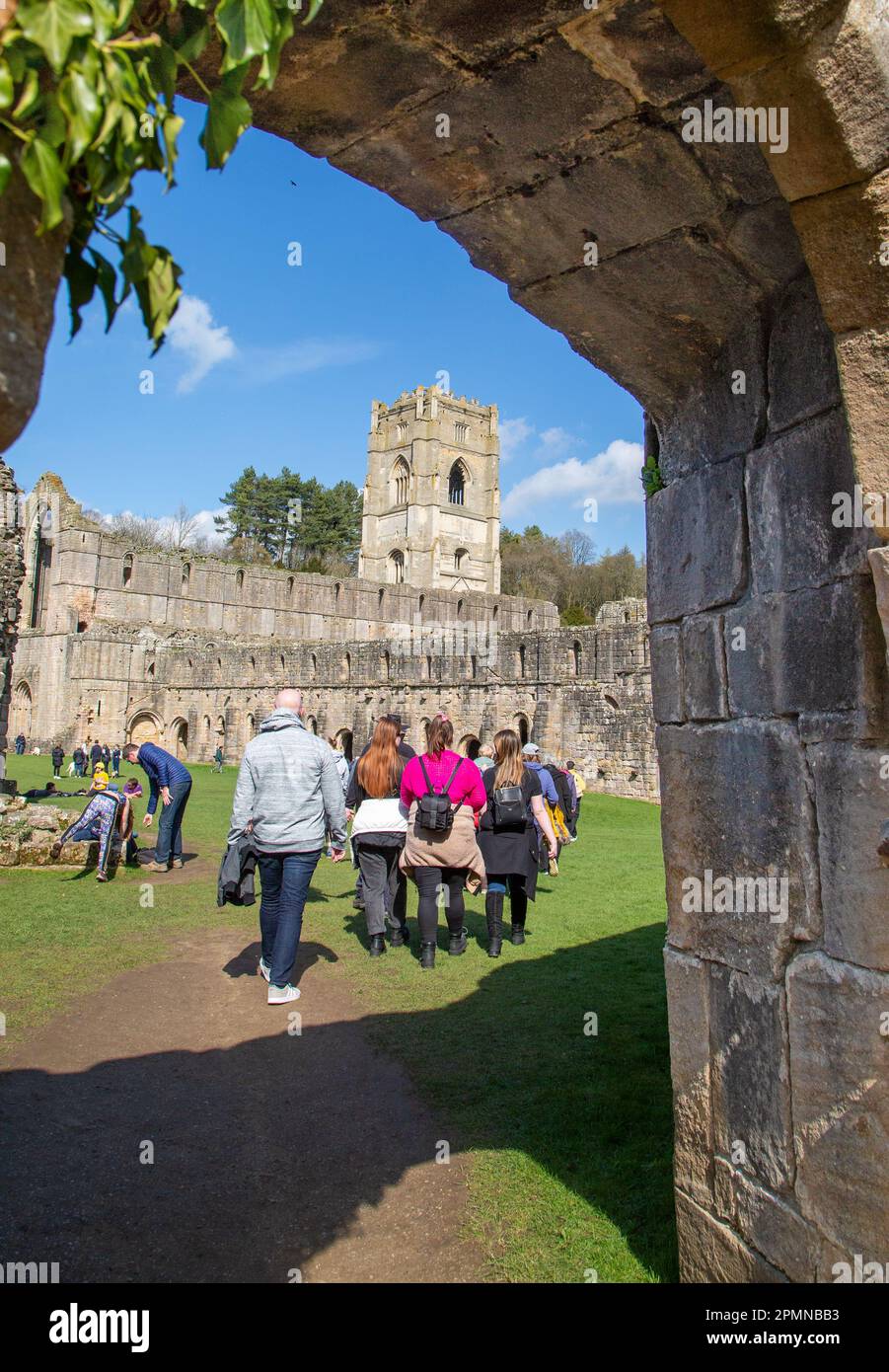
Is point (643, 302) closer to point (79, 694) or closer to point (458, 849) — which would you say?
point (458, 849)

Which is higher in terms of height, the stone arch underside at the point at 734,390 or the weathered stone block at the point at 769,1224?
the stone arch underside at the point at 734,390

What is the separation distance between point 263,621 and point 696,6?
164 ft

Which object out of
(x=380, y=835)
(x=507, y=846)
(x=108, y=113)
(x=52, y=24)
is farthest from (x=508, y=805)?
(x=52, y=24)

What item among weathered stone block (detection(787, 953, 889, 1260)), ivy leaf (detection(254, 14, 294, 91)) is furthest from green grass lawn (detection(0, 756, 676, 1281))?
ivy leaf (detection(254, 14, 294, 91))

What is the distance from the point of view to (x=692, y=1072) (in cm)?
297

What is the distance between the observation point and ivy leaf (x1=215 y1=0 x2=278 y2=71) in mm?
1297

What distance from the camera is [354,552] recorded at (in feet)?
257

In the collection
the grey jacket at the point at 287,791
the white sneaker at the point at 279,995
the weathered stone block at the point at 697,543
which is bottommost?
the white sneaker at the point at 279,995

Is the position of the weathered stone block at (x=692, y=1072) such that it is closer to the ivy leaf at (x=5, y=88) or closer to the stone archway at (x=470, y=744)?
the ivy leaf at (x=5, y=88)

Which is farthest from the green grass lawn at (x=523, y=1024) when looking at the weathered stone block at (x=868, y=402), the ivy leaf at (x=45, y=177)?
the ivy leaf at (x=45, y=177)

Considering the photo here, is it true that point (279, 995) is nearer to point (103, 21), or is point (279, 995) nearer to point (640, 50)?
point (640, 50)

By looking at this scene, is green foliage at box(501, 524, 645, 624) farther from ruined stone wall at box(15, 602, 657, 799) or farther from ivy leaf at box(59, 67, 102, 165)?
ivy leaf at box(59, 67, 102, 165)

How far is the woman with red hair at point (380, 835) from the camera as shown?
7.35 m

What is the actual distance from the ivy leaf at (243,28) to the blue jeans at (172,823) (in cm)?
959
